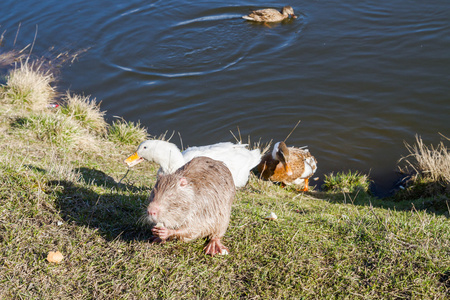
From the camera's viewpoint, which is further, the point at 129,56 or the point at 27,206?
the point at 129,56

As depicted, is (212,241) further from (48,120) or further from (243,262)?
(48,120)

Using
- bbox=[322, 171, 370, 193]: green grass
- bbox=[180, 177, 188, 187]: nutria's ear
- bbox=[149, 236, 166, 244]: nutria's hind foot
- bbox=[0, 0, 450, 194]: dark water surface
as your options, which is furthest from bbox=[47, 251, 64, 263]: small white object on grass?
bbox=[0, 0, 450, 194]: dark water surface

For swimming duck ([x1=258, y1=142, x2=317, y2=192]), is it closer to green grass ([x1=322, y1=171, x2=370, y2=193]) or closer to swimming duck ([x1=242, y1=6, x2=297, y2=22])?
green grass ([x1=322, y1=171, x2=370, y2=193])

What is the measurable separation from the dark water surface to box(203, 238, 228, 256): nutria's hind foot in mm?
5789

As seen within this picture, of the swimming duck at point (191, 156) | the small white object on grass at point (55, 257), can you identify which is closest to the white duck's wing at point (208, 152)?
the swimming duck at point (191, 156)

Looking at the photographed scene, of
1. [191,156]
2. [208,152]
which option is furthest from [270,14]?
[191,156]

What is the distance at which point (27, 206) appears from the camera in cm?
428

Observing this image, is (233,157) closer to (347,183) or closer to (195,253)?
(347,183)

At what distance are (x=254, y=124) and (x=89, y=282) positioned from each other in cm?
751

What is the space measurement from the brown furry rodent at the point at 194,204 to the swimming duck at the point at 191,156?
6.33 feet

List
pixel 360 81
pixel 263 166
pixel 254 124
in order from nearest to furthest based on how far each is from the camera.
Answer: pixel 263 166 < pixel 254 124 < pixel 360 81

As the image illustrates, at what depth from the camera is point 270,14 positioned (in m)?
14.3

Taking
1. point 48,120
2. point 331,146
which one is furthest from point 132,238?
point 331,146

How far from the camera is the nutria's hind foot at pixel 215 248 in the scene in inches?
155
